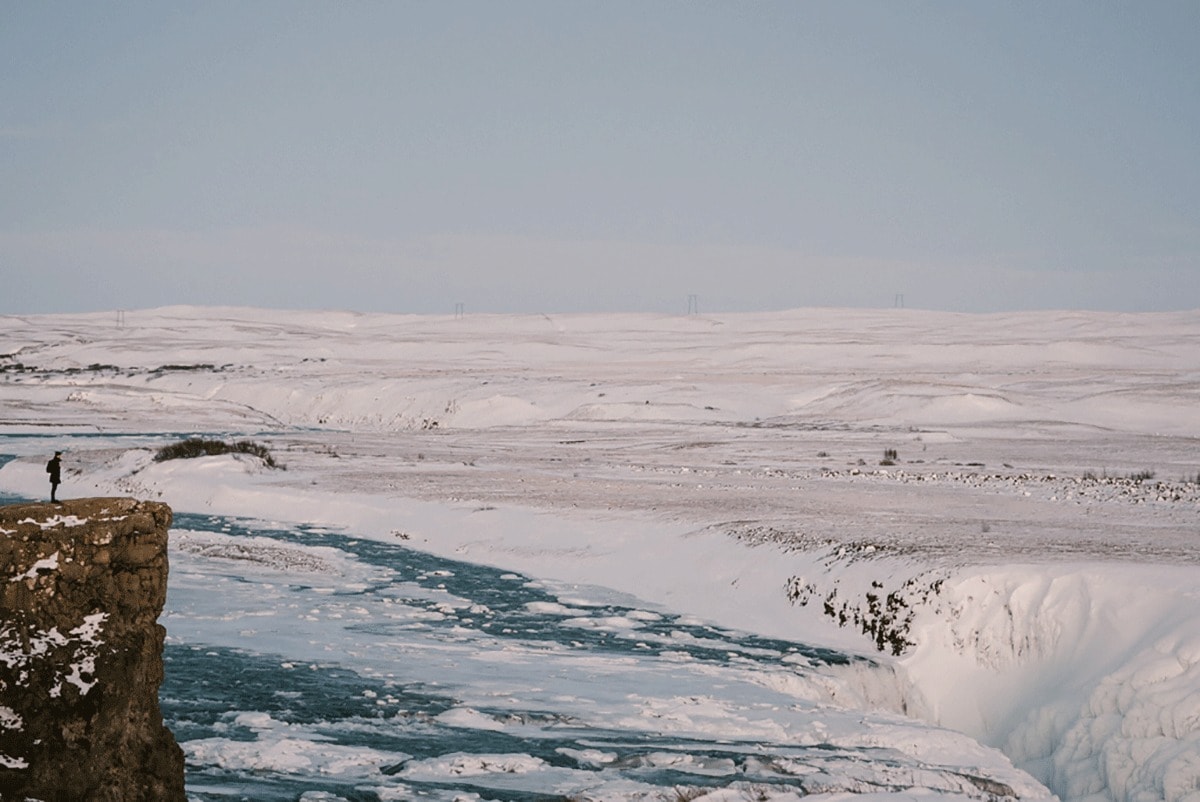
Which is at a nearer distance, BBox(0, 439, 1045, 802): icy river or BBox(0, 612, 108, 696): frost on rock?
BBox(0, 612, 108, 696): frost on rock

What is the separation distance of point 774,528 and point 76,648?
18.8m

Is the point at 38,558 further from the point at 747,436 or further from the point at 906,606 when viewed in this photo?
the point at 747,436

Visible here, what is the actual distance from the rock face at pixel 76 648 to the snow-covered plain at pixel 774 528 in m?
4.23

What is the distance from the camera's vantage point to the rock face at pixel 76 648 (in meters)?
7.96

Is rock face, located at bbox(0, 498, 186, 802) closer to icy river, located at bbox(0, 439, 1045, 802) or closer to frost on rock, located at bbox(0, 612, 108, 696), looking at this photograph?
frost on rock, located at bbox(0, 612, 108, 696)

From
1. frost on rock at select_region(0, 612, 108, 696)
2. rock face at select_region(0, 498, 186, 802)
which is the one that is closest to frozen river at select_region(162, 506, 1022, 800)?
rock face at select_region(0, 498, 186, 802)

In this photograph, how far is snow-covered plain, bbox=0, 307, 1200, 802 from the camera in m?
14.1

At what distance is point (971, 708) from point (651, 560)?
9696 millimetres

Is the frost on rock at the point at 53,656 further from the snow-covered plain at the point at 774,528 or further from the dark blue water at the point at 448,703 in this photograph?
the snow-covered plain at the point at 774,528

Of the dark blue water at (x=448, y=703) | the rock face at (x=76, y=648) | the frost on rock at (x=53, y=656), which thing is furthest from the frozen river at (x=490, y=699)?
the frost on rock at (x=53, y=656)

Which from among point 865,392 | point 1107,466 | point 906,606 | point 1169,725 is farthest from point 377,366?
point 1169,725

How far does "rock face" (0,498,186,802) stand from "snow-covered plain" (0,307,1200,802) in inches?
167

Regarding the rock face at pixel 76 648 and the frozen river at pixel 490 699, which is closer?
the rock face at pixel 76 648

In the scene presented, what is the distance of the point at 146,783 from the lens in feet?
27.3
